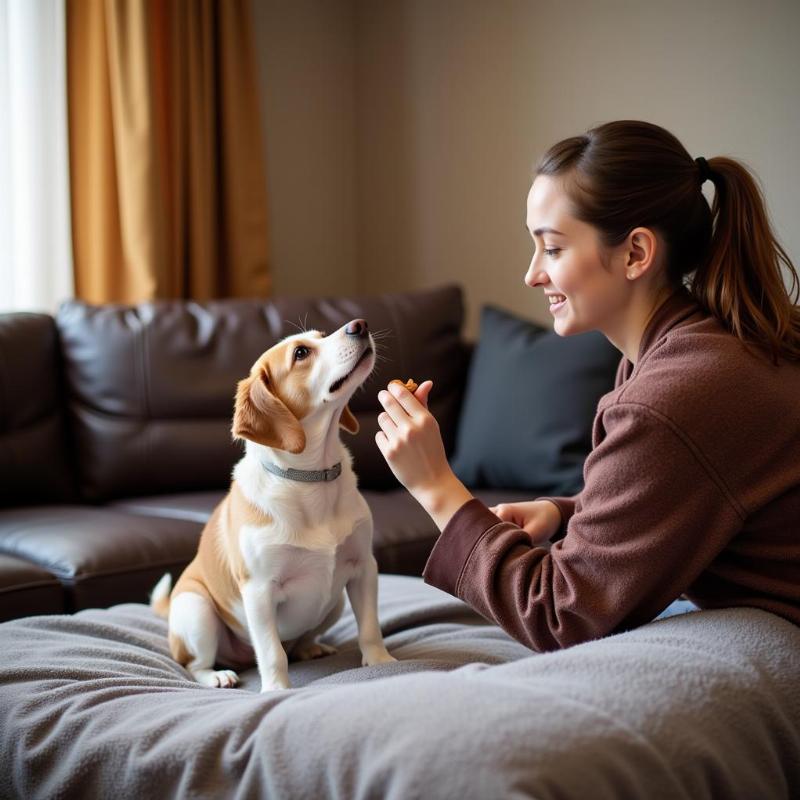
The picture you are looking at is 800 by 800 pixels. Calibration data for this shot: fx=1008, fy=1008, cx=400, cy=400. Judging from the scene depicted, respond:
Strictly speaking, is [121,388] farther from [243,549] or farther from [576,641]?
[576,641]

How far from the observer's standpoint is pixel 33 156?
11.0ft

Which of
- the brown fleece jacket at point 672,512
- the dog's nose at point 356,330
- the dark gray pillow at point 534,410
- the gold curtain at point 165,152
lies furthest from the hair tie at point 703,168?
the gold curtain at point 165,152

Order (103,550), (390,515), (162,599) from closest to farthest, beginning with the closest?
(162,599), (103,550), (390,515)

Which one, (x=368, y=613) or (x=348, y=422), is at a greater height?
(x=348, y=422)

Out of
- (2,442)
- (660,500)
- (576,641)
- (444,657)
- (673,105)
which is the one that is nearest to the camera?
(660,500)

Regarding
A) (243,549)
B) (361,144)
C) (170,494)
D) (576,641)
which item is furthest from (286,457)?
(361,144)

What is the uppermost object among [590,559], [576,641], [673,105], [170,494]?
[673,105]

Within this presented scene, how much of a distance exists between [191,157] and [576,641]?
2.81 meters

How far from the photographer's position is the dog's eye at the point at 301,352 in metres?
1.73

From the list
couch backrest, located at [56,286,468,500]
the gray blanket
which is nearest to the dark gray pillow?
Result: couch backrest, located at [56,286,468,500]

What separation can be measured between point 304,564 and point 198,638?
0.24 m

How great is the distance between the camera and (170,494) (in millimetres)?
3088

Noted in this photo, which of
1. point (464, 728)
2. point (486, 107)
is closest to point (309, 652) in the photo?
point (464, 728)

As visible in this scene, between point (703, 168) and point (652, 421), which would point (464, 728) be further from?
point (703, 168)
